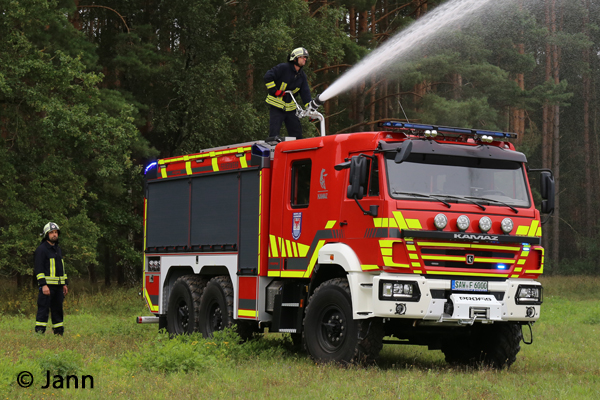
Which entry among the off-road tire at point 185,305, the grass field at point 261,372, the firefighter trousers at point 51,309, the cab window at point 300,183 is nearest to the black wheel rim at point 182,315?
the off-road tire at point 185,305

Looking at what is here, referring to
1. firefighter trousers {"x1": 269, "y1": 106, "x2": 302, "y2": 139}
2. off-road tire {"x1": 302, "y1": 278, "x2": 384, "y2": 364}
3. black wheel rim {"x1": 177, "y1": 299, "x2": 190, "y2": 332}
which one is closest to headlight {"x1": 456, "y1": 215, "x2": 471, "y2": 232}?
off-road tire {"x1": 302, "y1": 278, "x2": 384, "y2": 364}

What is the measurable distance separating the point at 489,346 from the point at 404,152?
324cm

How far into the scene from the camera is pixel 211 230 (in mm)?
12891

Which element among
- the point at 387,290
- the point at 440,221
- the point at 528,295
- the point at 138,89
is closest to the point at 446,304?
the point at 387,290

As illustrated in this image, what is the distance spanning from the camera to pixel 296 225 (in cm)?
1112

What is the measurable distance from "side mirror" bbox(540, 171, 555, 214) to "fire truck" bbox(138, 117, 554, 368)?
0.5 inches

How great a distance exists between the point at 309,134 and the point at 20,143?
28.0 feet

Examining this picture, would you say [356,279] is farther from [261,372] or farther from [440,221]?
[261,372]

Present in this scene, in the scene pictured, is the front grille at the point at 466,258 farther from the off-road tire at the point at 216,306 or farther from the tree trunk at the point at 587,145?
the tree trunk at the point at 587,145

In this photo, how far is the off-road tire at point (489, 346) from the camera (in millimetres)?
10844

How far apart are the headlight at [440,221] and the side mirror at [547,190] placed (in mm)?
1586

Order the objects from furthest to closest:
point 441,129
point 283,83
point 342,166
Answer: point 283,83 < point 441,129 < point 342,166

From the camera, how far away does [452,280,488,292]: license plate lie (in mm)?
9789

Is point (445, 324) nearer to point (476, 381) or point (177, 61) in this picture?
point (476, 381)
